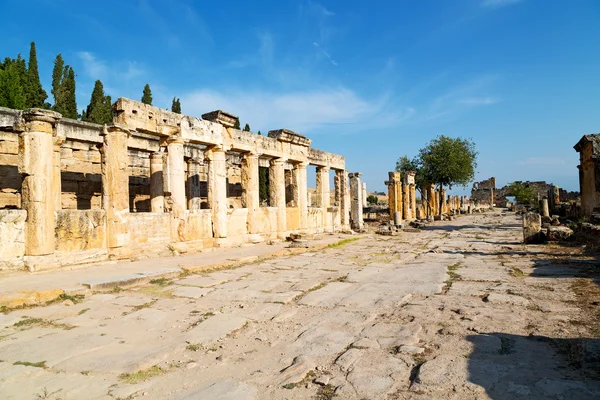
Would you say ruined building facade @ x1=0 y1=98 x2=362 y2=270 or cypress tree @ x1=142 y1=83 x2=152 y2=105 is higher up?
cypress tree @ x1=142 y1=83 x2=152 y2=105

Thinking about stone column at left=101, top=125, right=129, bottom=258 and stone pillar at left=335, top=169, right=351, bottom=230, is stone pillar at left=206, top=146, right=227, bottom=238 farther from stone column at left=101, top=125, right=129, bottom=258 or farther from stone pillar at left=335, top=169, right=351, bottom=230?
stone pillar at left=335, top=169, right=351, bottom=230

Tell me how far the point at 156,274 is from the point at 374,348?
15.7 ft

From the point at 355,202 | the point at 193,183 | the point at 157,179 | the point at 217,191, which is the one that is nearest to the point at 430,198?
the point at 355,202

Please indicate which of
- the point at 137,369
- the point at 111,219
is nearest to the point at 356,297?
the point at 137,369

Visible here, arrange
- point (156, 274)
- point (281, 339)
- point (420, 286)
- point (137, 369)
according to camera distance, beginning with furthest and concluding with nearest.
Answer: point (156, 274) < point (420, 286) < point (281, 339) < point (137, 369)

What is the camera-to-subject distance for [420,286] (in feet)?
20.2

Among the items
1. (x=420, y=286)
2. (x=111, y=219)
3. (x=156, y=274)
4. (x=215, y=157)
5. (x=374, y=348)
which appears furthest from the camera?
(x=215, y=157)

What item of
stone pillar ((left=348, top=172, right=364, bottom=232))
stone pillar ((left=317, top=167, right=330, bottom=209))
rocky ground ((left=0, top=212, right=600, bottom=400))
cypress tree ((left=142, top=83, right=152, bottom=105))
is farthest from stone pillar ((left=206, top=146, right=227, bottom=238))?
cypress tree ((left=142, top=83, right=152, bottom=105))

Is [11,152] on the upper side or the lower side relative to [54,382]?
upper

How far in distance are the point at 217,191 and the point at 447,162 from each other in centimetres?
2371

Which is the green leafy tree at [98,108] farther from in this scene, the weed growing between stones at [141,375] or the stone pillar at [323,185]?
the weed growing between stones at [141,375]

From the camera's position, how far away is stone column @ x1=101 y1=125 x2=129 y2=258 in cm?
898

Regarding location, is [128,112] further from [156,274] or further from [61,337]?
[61,337]

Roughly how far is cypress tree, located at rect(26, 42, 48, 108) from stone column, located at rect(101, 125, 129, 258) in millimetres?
18871
